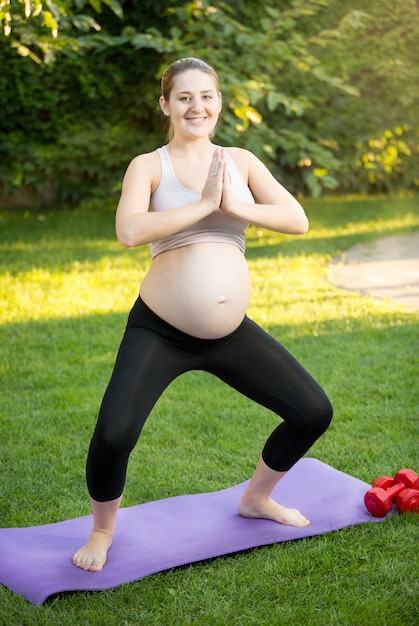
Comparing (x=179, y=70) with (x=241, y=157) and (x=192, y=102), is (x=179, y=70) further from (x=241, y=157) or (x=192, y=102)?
(x=241, y=157)

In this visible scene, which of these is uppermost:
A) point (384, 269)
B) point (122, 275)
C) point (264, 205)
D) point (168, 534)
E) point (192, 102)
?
point (192, 102)

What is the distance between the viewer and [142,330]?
2775 millimetres

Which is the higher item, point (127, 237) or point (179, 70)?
point (179, 70)

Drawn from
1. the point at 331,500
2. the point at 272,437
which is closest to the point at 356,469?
the point at 331,500

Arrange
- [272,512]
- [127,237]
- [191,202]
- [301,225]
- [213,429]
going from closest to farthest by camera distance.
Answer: [127,237] < [191,202] < [301,225] < [272,512] < [213,429]

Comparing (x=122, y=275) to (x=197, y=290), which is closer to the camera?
(x=197, y=290)

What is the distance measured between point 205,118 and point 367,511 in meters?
1.58

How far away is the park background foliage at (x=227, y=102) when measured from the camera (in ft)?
27.8

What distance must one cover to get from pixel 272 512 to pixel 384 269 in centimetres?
489

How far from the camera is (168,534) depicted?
3.02 meters

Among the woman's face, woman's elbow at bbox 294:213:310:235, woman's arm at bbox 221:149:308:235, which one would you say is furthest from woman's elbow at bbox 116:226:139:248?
woman's elbow at bbox 294:213:310:235

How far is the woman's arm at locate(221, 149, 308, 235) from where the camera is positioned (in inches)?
104

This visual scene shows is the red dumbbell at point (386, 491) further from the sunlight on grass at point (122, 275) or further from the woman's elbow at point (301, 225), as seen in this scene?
the sunlight on grass at point (122, 275)

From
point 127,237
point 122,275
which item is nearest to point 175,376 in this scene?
point 127,237
